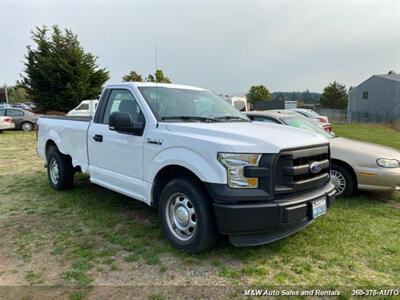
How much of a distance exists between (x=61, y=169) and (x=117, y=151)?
7.37 feet

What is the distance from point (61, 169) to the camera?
6480mm

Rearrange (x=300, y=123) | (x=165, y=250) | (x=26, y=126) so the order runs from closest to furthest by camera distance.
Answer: (x=165, y=250), (x=300, y=123), (x=26, y=126)

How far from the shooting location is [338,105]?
6894 cm

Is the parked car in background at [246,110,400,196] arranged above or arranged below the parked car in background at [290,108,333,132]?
below

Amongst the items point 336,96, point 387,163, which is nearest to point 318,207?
point 387,163

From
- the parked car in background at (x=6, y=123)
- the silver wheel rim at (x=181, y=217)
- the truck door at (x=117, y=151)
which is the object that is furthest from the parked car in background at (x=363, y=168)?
the parked car in background at (x=6, y=123)

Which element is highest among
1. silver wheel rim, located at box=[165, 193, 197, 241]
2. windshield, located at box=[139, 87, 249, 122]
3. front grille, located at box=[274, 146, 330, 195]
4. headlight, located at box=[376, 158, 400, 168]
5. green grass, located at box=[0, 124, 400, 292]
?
windshield, located at box=[139, 87, 249, 122]

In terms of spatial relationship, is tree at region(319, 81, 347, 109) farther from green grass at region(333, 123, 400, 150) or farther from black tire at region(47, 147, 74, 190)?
black tire at region(47, 147, 74, 190)

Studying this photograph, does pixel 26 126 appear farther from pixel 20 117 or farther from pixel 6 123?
pixel 6 123

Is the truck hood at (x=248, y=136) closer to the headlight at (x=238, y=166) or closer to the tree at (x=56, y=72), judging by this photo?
the headlight at (x=238, y=166)

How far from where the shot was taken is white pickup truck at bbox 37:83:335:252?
11.3 feet

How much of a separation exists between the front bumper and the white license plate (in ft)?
0.71

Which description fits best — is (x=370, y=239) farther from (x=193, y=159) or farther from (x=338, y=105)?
(x=338, y=105)

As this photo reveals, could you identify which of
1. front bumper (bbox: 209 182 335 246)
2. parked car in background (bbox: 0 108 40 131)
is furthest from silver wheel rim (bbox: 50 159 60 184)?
parked car in background (bbox: 0 108 40 131)
